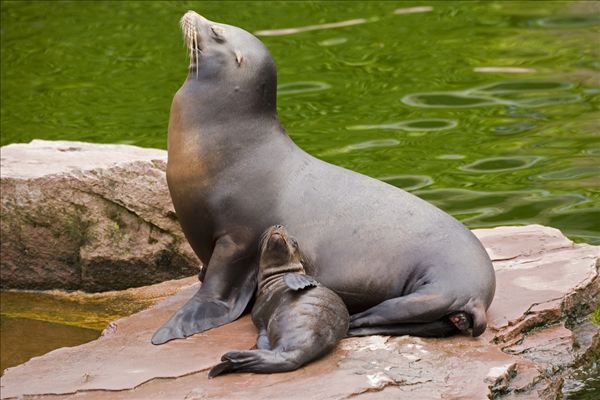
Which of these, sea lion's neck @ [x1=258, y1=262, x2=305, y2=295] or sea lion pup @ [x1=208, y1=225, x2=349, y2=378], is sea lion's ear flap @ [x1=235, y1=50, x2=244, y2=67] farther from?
sea lion's neck @ [x1=258, y1=262, x2=305, y2=295]

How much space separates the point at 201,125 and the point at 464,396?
6.64ft

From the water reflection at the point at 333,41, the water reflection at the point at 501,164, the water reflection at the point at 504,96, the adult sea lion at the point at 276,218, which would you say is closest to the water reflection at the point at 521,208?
the water reflection at the point at 501,164

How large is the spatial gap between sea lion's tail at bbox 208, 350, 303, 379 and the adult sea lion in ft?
1.70

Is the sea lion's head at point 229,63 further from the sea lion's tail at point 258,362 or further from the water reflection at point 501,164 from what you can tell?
the water reflection at point 501,164

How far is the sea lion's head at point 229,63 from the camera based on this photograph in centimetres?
631

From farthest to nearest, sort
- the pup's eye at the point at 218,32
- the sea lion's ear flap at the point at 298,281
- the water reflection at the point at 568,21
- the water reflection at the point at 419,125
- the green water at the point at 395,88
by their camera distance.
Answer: the water reflection at the point at 568,21
the water reflection at the point at 419,125
the green water at the point at 395,88
the pup's eye at the point at 218,32
the sea lion's ear flap at the point at 298,281

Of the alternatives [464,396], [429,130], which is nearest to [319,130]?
[429,130]

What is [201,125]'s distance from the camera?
20.7 ft

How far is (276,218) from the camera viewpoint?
607cm

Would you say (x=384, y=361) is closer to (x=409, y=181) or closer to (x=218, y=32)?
(x=218, y=32)

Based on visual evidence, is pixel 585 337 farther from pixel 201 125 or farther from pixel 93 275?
pixel 93 275

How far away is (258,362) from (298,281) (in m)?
0.49

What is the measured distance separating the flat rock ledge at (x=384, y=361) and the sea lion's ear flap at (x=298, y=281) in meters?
0.29

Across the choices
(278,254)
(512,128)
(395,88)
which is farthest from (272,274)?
(395,88)
